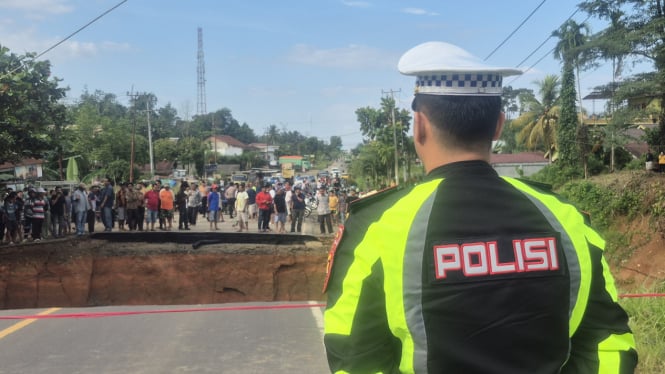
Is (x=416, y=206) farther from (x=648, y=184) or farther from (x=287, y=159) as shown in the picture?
(x=287, y=159)

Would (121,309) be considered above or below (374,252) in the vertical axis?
below

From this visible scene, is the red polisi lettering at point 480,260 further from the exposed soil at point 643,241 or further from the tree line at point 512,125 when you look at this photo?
the exposed soil at point 643,241

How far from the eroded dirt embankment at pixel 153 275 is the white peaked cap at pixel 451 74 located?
9.89m

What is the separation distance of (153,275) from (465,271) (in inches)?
420

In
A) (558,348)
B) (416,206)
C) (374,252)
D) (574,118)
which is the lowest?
(558,348)

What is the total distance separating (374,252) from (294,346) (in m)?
5.69

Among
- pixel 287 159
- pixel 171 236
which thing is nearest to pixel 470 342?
pixel 171 236

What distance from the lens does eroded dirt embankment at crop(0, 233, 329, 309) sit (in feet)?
35.6

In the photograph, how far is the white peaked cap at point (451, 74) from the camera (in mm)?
1625

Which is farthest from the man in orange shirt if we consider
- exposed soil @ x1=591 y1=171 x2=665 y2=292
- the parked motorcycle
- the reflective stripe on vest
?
the reflective stripe on vest

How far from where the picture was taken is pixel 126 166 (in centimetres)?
4438

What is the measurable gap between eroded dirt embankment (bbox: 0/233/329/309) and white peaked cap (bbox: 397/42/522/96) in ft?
32.4

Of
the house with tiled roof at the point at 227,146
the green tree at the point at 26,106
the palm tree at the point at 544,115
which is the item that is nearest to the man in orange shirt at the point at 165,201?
the green tree at the point at 26,106

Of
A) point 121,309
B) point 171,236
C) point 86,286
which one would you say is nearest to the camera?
point 121,309
